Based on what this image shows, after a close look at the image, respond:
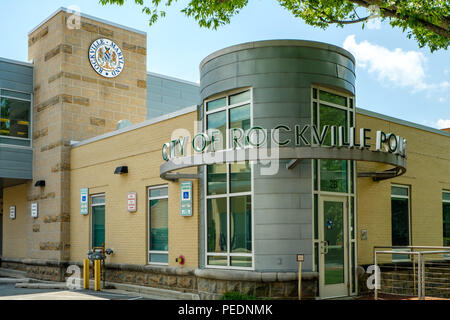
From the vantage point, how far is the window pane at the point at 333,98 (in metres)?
12.9


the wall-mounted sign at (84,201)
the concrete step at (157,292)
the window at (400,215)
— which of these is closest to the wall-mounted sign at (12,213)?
the wall-mounted sign at (84,201)

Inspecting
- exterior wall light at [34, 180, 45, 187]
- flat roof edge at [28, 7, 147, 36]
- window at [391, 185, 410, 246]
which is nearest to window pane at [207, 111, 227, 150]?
window at [391, 185, 410, 246]

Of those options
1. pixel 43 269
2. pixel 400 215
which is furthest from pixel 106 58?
pixel 400 215

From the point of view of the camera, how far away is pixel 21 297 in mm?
14516

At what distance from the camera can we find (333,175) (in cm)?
1293

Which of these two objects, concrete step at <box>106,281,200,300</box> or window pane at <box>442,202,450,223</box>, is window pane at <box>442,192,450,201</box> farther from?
concrete step at <box>106,281,200,300</box>

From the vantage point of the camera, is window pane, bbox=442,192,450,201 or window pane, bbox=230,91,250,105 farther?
window pane, bbox=442,192,450,201

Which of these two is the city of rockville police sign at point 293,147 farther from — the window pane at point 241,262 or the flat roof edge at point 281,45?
the window pane at point 241,262

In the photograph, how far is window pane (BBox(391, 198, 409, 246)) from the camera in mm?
15391

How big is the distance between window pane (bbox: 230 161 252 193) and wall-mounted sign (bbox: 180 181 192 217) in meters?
1.46

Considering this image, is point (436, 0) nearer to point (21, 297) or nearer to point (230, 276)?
point (230, 276)

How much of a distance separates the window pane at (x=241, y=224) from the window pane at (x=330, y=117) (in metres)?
2.36

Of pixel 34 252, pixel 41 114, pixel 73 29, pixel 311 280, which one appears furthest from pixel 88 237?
pixel 311 280

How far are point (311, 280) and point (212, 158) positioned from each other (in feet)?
11.0
